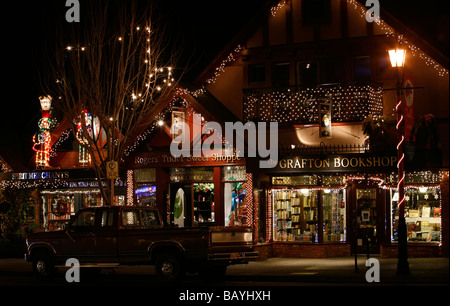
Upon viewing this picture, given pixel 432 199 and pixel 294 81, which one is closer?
pixel 432 199

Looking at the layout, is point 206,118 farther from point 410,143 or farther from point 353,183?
point 410,143

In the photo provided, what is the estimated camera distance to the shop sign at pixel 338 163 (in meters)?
20.7

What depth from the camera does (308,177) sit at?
22.8m

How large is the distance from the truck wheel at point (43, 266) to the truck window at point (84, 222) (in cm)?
129

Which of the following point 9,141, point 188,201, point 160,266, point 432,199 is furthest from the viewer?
point 9,141

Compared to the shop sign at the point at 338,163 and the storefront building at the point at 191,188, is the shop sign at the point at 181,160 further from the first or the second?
the shop sign at the point at 338,163

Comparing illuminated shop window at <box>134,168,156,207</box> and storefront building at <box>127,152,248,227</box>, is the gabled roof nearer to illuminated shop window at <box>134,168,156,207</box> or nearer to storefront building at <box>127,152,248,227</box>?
storefront building at <box>127,152,248,227</box>

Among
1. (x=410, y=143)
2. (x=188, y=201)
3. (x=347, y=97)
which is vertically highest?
(x=347, y=97)

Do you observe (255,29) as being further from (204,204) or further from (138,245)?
(138,245)

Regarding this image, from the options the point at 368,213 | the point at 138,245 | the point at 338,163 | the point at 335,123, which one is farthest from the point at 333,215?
the point at 138,245

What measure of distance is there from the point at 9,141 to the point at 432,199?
19107 millimetres

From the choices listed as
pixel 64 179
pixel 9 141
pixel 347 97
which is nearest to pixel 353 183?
pixel 347 97

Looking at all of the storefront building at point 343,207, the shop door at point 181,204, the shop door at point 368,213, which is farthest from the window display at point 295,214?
the shop door at point 181,204

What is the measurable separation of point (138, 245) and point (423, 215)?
31.8 ft
